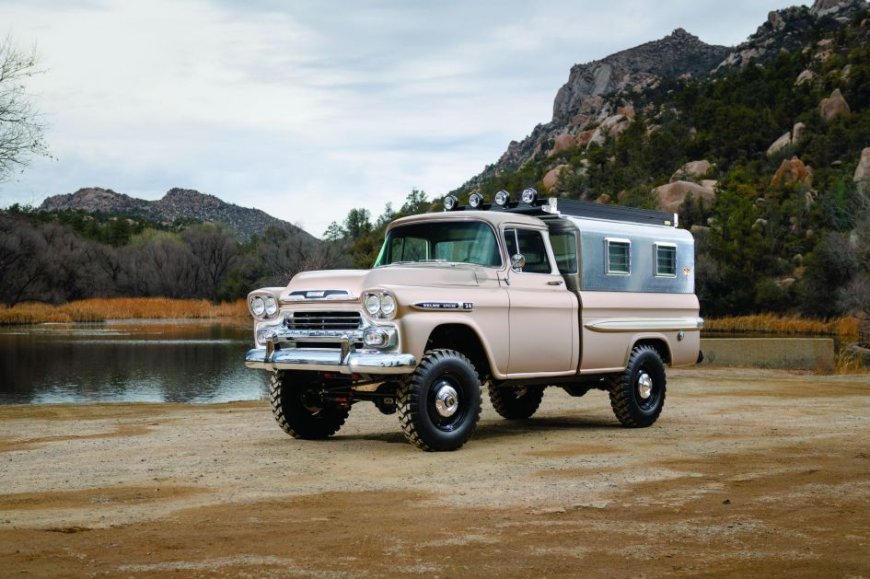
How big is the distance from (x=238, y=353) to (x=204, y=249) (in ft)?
172

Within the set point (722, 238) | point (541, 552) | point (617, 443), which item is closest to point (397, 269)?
point (617, 443)

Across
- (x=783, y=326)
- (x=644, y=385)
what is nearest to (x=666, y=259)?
(x=644, y=385)

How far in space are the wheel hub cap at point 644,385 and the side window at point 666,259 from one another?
1.54 m

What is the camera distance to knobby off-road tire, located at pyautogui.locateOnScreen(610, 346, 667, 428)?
48.2 feet

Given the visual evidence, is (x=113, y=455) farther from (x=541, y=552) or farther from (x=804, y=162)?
(x=804, y=162)

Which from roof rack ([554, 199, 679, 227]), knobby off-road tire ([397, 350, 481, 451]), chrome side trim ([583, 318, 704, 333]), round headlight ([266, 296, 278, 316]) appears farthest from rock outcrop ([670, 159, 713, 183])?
knobby off-road tire ([397, 350, 481, 451])

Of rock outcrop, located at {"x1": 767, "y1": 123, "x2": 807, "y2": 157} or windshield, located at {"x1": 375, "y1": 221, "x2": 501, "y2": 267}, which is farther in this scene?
rock outcrop, located at {"x1": 767, "y1": 123, "x2": 807, "y2": 157}

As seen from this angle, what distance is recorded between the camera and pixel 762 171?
90.4 m

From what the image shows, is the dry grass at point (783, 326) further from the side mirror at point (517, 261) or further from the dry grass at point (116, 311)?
the side mirror at point (517, 261)

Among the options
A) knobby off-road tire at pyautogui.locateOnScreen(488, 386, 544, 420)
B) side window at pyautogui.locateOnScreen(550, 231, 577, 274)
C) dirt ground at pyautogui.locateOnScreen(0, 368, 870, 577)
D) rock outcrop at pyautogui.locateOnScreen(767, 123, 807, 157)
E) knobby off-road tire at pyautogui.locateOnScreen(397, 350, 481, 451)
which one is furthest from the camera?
rock outcrop at pyautogui.locateOnScreen(767, 123, 807, 157)

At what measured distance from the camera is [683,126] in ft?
356

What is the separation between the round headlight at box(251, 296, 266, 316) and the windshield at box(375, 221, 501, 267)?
1615mm

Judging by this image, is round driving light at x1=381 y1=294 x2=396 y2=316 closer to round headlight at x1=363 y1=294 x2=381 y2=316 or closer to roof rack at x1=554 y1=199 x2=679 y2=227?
round headlight at x1=363 y1=294 x2=381 y2=316

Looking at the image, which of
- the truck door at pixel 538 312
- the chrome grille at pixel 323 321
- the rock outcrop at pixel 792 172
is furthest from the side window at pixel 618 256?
the rock outcrop at pixel 792 172
